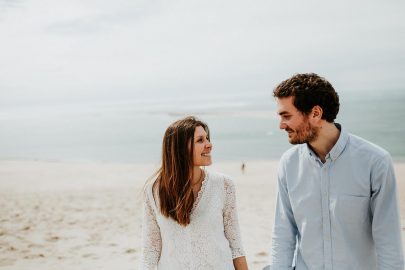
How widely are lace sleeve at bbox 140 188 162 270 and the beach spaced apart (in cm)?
383

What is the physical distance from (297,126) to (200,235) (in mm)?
1107

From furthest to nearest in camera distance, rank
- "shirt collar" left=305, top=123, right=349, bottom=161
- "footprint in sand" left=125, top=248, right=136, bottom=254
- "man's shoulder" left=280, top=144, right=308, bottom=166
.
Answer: "footprint in sand" left=125, top=248, right=136, bottom=254, "man's shoulder" left=280, top=144, right=308, bottom=166, "shirt collar" left=305, top=123, right=349, bottom=161

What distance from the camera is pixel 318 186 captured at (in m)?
2.57

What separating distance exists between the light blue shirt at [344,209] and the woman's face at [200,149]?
657 mm

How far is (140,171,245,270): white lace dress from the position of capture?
9.82 ft

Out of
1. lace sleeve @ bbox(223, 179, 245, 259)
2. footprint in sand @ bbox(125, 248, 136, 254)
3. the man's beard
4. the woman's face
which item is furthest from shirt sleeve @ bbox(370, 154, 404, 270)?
footprint in sand @ bbox(125, 248, 136, 254)

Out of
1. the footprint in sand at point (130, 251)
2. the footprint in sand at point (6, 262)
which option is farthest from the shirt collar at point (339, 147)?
the footprint in sand at point (6, 262)

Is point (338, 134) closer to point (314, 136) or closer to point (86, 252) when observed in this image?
point (314, 136)

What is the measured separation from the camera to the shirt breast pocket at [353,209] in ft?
7.97

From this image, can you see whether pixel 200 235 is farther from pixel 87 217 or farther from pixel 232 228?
pixel 87 217

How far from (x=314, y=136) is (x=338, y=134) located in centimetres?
16

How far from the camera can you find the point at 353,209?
2439mm

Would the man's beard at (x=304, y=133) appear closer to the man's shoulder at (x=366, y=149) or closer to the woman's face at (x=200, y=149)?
the man's shoulder at (x=366, y=149)

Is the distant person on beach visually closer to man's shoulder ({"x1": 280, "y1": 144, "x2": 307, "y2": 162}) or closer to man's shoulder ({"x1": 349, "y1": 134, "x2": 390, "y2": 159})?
man's shoulder ({"x1": 280, "y1": 144, "x2": 307, "y2": 162})
